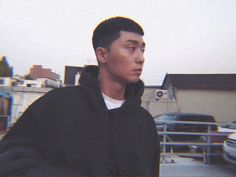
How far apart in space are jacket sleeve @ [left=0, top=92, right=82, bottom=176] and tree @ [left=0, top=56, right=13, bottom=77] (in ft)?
209

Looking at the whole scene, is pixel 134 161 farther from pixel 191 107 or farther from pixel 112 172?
pixel 191 107

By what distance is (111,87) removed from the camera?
1871 millimetres

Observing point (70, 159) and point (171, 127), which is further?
point (171, 127)

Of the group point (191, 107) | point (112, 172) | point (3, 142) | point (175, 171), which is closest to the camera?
point (3, 142)

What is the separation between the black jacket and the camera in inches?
53.4

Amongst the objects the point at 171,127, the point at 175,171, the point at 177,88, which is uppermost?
the point at 177,88

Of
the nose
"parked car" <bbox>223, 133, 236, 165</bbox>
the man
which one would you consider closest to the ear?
the man

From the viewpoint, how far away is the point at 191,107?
27.1m

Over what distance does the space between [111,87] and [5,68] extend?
6656 centimetres

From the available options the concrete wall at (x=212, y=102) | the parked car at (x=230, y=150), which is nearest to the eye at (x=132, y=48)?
the parked car at (x=230, y=150)

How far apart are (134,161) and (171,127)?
40.3 ft

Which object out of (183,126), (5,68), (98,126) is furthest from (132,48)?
(5,68)

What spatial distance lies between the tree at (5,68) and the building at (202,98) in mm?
43224

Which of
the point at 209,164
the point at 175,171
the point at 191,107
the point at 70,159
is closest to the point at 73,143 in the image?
the point at 70,159
